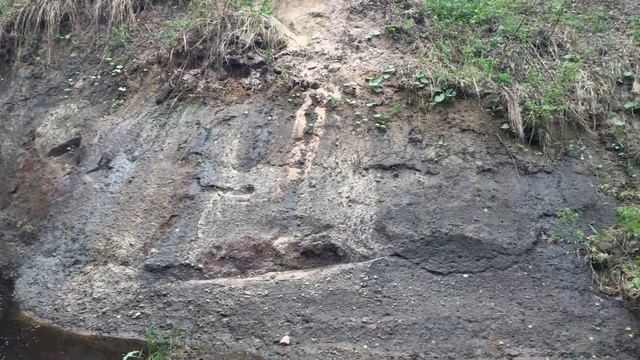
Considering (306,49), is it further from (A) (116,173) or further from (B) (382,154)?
(A) (116,173)

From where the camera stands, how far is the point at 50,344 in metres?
5.27

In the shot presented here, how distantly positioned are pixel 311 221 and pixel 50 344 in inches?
92.6

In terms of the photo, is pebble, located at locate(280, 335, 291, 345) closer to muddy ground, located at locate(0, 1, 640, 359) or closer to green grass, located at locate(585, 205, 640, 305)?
muddy ground, located at locate(0, 1, 640, 359)

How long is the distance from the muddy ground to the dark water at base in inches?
5.7

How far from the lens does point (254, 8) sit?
729 cm

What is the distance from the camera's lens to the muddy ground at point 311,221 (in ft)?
16.5

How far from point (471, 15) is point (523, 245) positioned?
284cm

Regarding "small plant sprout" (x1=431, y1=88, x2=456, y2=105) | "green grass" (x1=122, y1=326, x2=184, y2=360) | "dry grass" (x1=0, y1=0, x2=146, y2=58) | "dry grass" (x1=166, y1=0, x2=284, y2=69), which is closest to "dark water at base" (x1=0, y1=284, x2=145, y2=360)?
"green grass" (x1=122, y1=326, x2=184, y2=360)

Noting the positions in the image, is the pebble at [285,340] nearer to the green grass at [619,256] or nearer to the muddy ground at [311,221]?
the muddy ground at [311,221]

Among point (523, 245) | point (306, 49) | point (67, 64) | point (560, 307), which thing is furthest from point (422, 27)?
point (67, 64)

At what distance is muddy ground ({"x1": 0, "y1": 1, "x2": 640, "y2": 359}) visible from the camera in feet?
16.5

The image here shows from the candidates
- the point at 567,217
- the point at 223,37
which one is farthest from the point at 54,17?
the point at 567,217

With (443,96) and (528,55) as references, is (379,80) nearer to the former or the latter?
(443,96)

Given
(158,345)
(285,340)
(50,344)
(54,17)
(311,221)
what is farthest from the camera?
(54,17)
